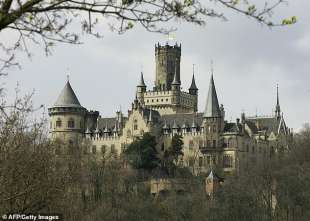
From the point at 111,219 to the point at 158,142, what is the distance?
50.0 meters

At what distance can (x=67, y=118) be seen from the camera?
125812 millimetres

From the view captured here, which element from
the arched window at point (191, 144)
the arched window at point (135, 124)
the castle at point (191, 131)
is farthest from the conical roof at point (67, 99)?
the arched window at point (191, 144)

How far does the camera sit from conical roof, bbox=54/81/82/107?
126825mm

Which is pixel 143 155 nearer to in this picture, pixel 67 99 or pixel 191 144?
pixel 191 144

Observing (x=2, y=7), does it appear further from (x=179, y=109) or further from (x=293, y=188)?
(x=179, y=109)

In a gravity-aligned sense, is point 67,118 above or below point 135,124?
above

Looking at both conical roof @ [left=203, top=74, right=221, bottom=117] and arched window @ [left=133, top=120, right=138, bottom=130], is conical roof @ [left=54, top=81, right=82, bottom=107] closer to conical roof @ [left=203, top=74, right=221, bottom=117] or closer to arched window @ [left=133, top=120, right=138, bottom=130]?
arched window @ [left=133, top=120, right=138, bottom=130]

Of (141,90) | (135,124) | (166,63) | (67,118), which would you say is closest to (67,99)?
(67,118)

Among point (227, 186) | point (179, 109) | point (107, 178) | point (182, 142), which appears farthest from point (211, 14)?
point (179, 109)

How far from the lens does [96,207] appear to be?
75.6m

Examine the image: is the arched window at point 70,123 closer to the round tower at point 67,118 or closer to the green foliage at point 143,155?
the round tower at point 67,118

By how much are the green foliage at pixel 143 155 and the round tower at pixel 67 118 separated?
63.2ft

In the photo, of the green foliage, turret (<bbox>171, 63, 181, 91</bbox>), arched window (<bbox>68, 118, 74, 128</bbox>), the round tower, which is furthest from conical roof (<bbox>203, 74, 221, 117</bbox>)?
turret (<bbox>171, 63, 181, 91</bbox>)

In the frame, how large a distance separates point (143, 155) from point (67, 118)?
24.5 metres
